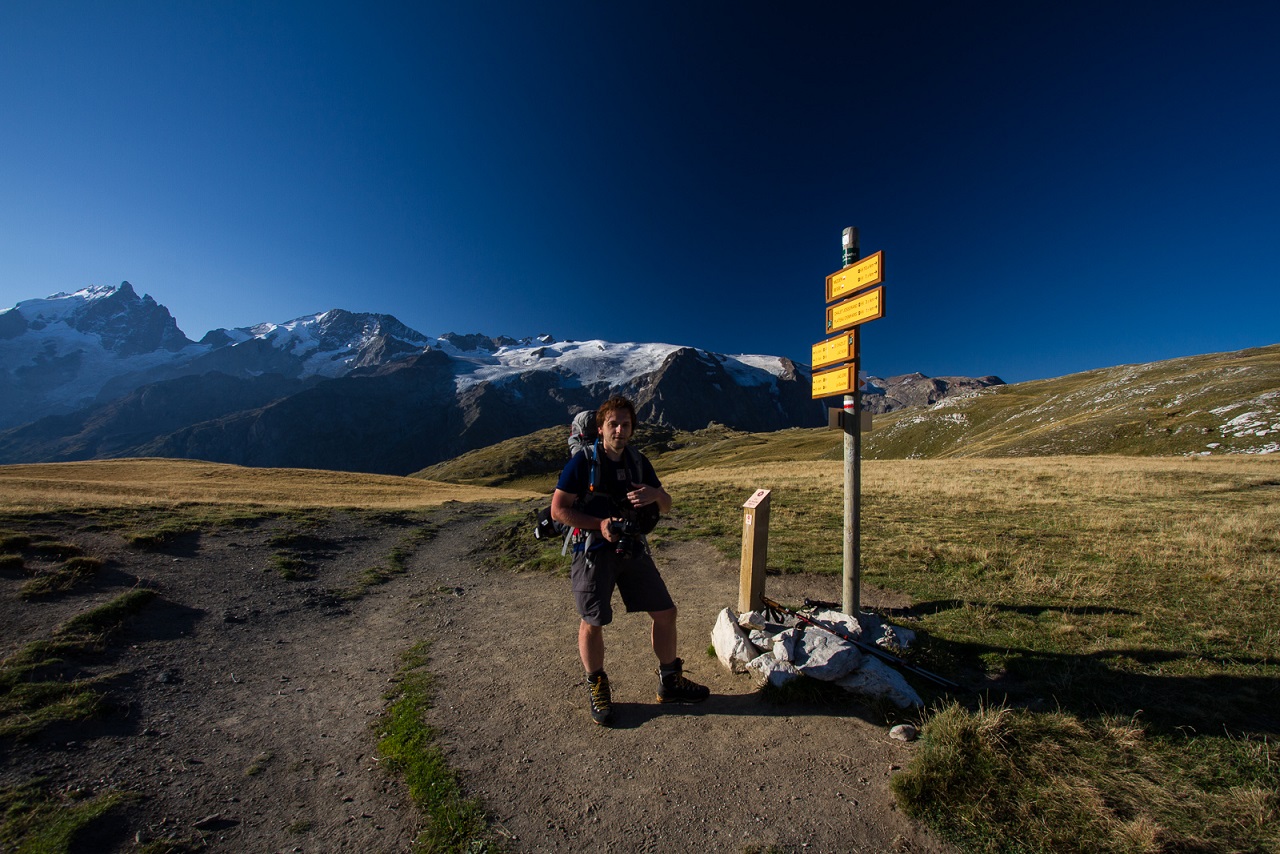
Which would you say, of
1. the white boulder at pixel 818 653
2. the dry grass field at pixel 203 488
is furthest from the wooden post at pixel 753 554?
the dry grass field at pixel 203 488

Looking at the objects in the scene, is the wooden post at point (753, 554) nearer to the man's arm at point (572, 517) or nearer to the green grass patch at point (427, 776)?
the man's arm at point (572, 517)

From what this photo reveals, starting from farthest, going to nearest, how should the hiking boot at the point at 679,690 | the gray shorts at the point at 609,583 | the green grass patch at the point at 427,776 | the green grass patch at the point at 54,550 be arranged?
the green grass patch at the point at 54,550
the hiking boot at the point at 679,690
the gray shorts at the point at 609,583
the green grass patch at the point at 427,776

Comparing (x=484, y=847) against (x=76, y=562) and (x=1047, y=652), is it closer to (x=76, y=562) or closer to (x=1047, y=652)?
(x=1047, y=652)

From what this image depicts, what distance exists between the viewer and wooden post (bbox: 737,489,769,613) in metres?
7.62

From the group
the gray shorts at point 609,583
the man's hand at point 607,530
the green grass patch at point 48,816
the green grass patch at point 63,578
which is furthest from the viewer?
the green grass patch at point 63,578

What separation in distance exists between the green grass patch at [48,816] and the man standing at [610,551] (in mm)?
4172

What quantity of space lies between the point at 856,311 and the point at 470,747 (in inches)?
296

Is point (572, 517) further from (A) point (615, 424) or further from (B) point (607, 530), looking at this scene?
(A) point (615, 424)

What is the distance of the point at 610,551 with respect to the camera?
5.70m

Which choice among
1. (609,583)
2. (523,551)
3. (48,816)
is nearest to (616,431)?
(609,583)

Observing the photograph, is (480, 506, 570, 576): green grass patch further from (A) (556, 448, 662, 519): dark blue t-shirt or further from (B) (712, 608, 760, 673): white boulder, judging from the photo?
(A) (556, 448, 662, 519): dark blue t-shirt

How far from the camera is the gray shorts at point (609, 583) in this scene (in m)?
5.59

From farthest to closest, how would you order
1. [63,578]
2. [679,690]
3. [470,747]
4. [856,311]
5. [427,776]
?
[63,578], [856,311], [679,690], [470,747], [427,776]

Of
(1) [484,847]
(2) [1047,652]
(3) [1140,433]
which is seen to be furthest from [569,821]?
(3) [1140,433]
